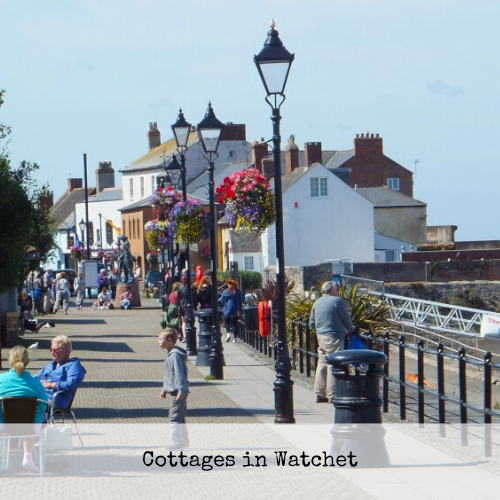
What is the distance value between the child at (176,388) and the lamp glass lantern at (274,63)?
3291 millimetres

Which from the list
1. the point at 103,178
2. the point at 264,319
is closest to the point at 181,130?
the point at 264,319

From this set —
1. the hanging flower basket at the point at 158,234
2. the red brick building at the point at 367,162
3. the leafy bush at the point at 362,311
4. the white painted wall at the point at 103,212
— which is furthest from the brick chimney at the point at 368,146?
the leafy bush at the point at 362,311

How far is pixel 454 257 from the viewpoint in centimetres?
6038

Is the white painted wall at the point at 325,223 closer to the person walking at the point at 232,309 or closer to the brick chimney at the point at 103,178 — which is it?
the person walking at the point at 232,309

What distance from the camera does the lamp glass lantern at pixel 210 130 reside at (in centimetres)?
1978

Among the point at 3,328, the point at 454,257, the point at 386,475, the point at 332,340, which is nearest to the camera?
the point at 386,475

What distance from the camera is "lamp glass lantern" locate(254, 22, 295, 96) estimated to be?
12.7 m

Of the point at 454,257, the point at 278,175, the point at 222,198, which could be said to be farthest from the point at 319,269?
the point at 278,175

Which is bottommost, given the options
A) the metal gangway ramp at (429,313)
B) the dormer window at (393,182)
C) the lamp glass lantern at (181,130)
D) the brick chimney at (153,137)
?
the metal gangway ramp at (429,313)

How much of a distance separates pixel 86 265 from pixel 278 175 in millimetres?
49559

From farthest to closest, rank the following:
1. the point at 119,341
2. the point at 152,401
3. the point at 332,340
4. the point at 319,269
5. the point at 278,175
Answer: the point at 319,269 < the point at 119,341 < the point at 152,401 < the point at 332,340 < the point at 278,175

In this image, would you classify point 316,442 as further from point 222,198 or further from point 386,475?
point 222,198

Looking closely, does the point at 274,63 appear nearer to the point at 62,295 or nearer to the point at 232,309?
the point at 232,309

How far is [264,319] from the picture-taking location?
23.1 metres
